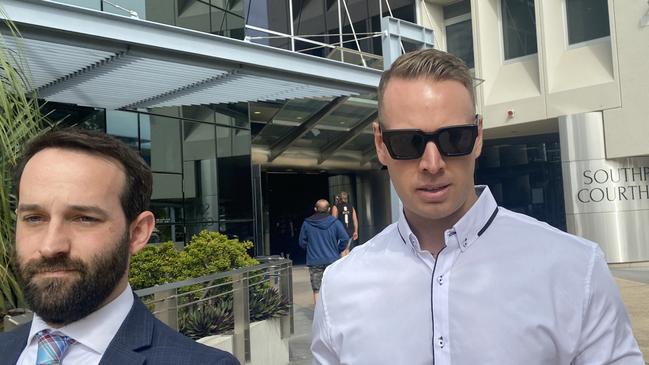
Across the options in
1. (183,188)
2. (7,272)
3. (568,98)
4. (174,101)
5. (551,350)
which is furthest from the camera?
(568,98)

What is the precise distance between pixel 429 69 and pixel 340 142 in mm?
18318

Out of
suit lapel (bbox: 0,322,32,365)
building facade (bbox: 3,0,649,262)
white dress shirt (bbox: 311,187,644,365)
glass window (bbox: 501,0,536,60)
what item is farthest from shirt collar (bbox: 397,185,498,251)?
glass window (bbox: 501,0,536,60)

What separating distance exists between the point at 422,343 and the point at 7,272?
2.92m

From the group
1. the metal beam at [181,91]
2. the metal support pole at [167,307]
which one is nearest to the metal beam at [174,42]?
the metal beam at [181,91]

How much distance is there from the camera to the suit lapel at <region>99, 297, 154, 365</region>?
64.4 inches

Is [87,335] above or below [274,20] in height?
below

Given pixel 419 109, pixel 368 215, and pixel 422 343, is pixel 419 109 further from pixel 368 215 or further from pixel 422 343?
pixel 368 215

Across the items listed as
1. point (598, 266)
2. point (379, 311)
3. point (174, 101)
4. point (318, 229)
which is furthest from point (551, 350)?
point (174, 101)

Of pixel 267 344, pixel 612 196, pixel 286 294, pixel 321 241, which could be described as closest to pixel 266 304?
pixel 267 344

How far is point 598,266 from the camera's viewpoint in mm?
1638

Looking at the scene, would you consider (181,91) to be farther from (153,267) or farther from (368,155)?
(368,155)

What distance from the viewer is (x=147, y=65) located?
8.20 meters

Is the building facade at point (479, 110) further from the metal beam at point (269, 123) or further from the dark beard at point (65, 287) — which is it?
the dark beard at point (65, 287)

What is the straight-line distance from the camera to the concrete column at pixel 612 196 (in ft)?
52.6
